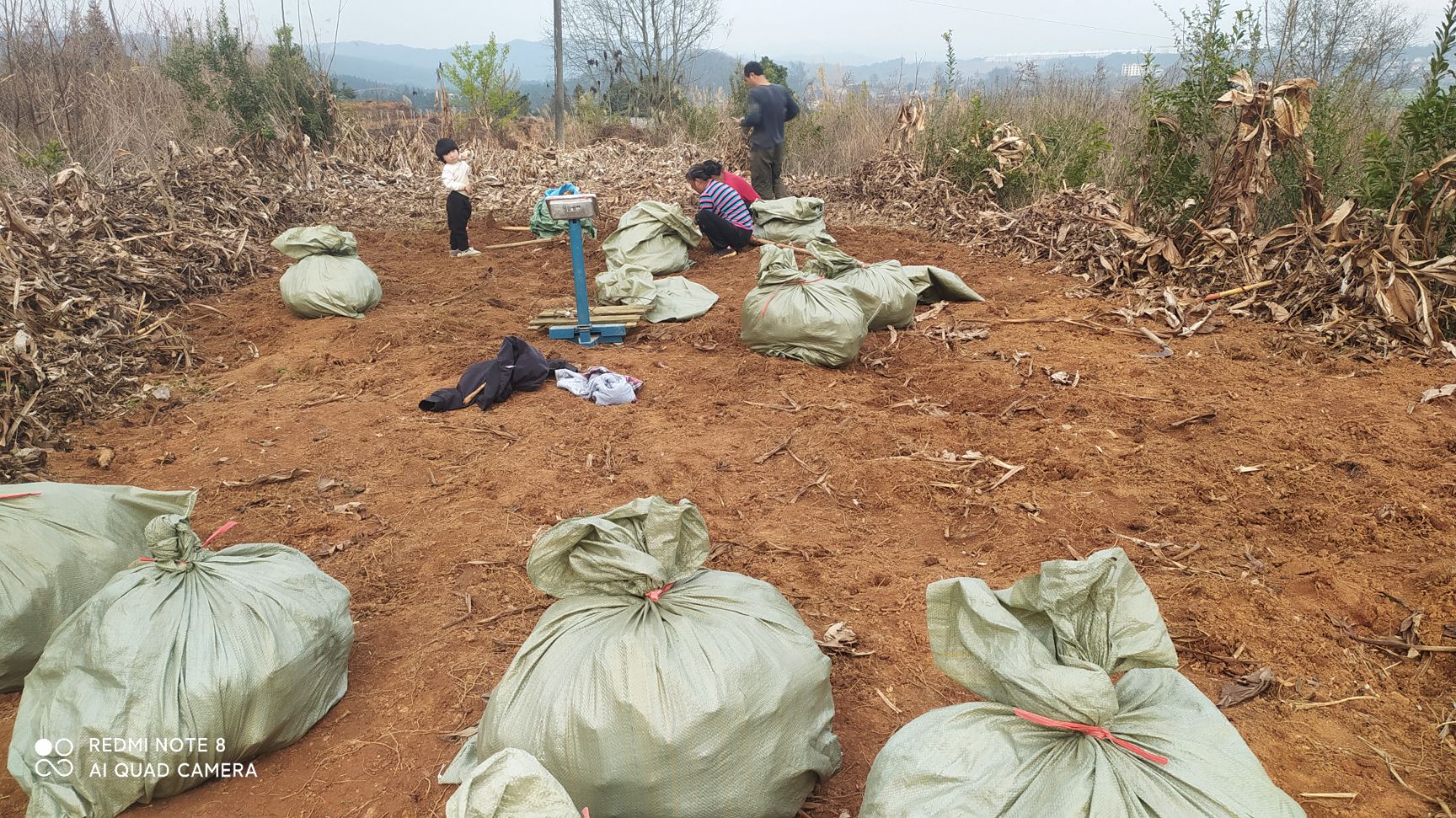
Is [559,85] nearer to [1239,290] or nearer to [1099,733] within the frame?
[1239,290]

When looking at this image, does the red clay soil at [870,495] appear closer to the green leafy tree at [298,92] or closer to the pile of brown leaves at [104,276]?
the pile of brown leaves at [104,276]

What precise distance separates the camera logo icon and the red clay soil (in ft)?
0.72

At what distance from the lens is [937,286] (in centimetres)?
657

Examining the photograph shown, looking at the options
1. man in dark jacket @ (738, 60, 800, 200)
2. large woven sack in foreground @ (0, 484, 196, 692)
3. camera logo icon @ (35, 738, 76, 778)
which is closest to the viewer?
camera logo icon @ (35, 738, 76, 778)

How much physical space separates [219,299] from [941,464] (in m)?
6.28

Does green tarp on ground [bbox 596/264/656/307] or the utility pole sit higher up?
the utility pole

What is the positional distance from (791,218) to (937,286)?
221 cm

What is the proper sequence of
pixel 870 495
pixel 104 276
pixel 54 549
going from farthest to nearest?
1. pixel 104 276
2. pixel 870 495
3. pixel 54 549

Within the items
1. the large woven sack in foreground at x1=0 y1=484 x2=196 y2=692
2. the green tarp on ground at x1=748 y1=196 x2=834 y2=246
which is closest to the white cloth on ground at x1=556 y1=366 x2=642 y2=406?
the large woven sack in foreground at x1=0 y1=484 x2=196 y2=692

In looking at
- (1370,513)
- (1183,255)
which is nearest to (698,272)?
(1183,255)

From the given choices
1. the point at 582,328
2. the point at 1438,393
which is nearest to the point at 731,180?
the point at 582,328

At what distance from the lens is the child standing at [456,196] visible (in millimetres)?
8297

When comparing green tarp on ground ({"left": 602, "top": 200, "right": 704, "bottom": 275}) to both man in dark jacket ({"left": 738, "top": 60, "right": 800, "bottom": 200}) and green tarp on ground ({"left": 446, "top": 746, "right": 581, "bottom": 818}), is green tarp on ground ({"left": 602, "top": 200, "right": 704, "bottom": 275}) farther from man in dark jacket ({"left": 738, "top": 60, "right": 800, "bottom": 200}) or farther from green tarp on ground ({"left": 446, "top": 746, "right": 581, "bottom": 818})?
green tarp on ground ({"left": 446, "top": 746, "right": 581, "bottom": 818})

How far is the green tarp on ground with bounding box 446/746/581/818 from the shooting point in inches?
51.8
